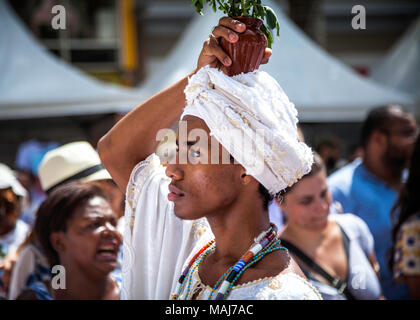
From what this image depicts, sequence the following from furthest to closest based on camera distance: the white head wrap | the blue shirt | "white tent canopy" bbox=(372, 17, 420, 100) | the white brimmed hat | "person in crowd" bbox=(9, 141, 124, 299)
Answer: "white tent canopy" bbox=(372, 17, 420, 100) < the blue shirt < the white brimmed hat < "person in crowd" bbox=(9, 141, 124, 299) < the white head wrap

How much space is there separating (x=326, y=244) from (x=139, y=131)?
5.29 ft

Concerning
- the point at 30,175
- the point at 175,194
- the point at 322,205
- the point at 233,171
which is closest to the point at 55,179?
the point at 322,205

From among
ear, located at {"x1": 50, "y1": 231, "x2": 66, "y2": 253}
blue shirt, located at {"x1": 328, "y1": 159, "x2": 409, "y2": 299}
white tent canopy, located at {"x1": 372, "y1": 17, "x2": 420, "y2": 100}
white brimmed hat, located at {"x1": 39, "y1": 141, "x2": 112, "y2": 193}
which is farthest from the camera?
white tent canopy, located at {"x1": 372, "y1": 17, "x2": 420, "y2": 100}

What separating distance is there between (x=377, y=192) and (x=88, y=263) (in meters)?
2.36

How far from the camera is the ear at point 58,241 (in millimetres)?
3205

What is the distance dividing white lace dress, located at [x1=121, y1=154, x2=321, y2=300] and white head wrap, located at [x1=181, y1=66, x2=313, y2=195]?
545 millimetres

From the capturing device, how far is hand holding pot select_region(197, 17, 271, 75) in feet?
6.24

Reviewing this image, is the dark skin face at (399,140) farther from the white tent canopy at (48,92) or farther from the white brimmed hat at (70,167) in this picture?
the white tent canopy at (48,92)

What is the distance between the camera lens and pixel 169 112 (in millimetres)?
2299

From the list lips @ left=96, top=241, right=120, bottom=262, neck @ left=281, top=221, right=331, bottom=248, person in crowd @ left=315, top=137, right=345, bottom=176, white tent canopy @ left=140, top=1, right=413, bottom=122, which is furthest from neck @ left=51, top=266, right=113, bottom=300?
person in crowd @ left=315, top=137, right=345, bottom=176

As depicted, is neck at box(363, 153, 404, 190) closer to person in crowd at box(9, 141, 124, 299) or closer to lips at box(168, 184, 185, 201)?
person in crowd at box(9, 141, 124, 299)

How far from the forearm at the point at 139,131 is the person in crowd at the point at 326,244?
3.47 feet

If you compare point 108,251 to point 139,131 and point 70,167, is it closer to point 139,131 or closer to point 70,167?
point 70,167
